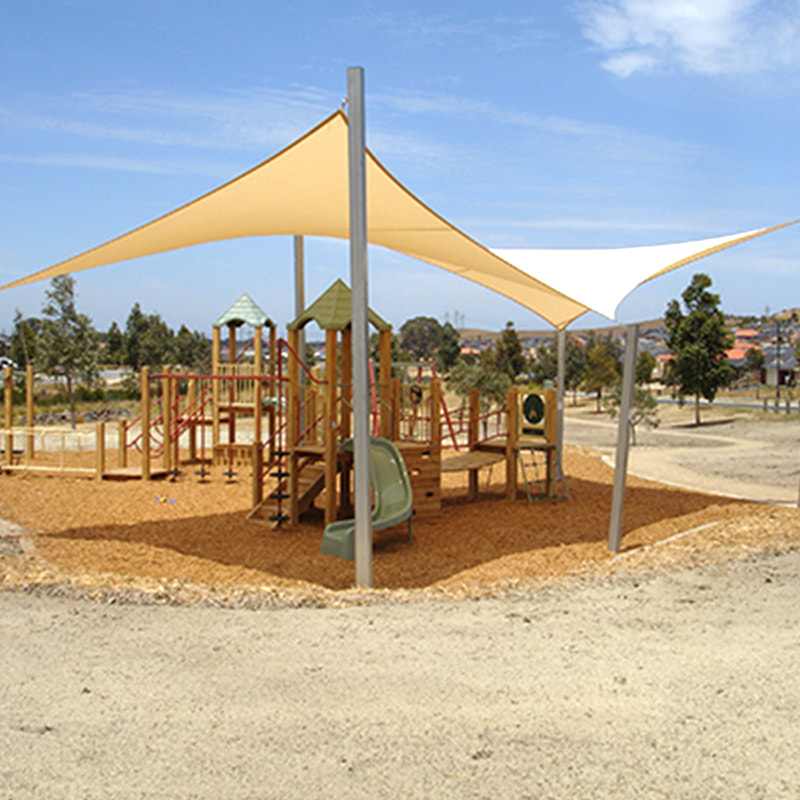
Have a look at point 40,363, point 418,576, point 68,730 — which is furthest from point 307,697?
point 40,363

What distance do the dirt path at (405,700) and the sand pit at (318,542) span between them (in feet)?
2.54

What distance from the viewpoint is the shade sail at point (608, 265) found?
7.76 meters

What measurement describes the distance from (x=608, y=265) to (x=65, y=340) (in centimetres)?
2022

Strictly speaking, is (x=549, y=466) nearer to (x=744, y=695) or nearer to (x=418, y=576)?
(x=418, y=576)

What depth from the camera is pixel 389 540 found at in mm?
8023

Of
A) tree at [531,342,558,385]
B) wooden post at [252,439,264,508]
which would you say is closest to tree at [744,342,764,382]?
tree at [531,342,558,385]

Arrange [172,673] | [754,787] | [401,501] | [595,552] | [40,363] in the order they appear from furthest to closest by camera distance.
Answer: [40,363] < [401,501] < [595,552] < [172,673] < [754,787]

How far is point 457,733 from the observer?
3252mm

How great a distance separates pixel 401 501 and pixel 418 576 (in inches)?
55.0

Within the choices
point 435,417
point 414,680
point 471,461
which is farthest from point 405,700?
point 471,461

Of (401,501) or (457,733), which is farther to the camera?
(401,501)

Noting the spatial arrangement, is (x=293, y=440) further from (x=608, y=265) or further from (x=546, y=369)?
(x=546, y=369)

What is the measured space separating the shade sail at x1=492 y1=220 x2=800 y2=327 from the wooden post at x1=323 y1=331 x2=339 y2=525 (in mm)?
2252

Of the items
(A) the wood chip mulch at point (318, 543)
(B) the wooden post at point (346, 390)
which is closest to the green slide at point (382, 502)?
(A) the wood chip mulch at point (318, 543)
